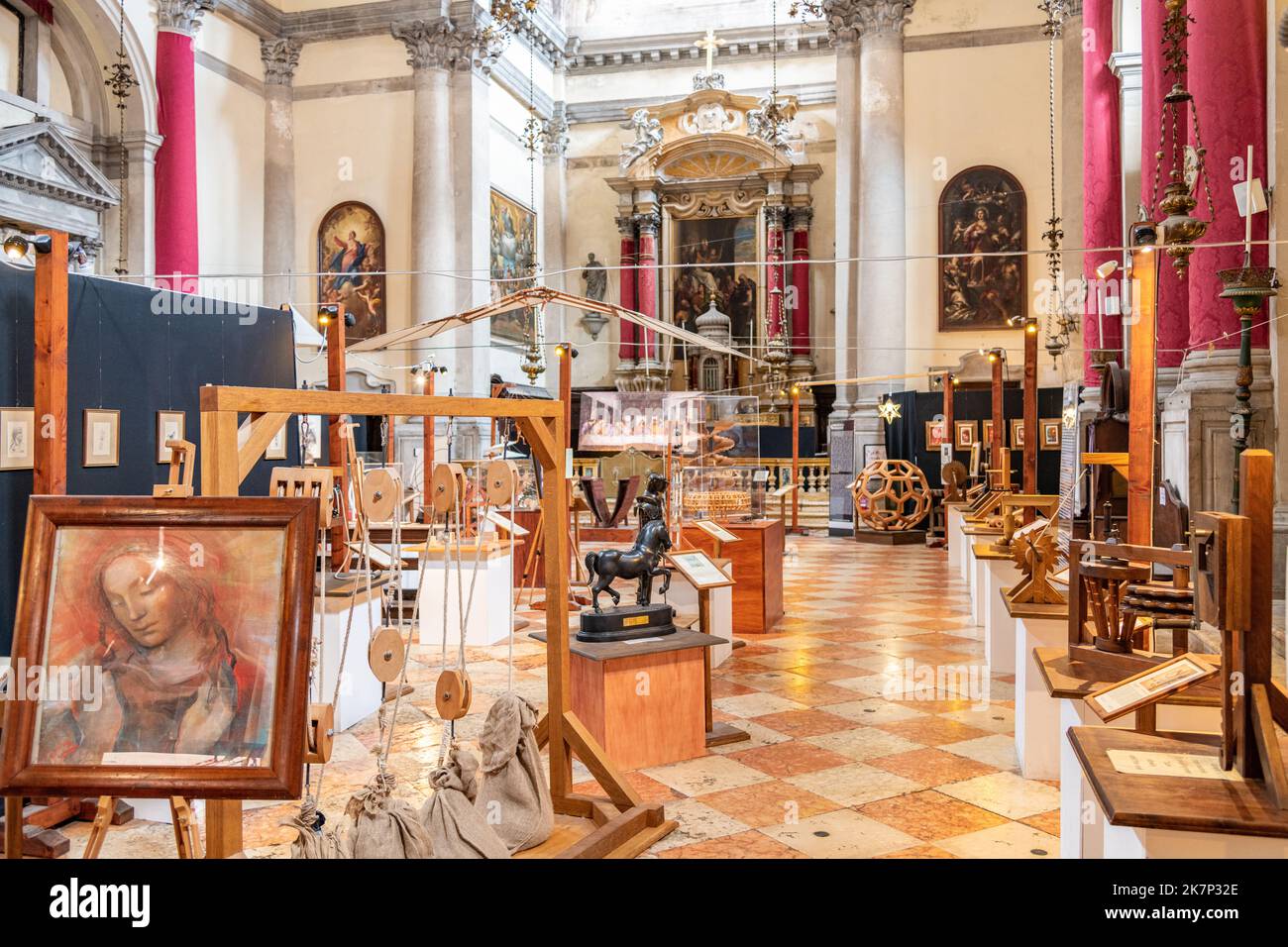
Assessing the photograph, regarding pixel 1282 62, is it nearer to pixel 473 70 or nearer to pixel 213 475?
pixel 213 475

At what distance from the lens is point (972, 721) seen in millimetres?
5824

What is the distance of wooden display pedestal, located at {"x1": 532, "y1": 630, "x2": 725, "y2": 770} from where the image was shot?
16.5 ft

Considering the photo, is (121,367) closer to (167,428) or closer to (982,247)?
(167,428)

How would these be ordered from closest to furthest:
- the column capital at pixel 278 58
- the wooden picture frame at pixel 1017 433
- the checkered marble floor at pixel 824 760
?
the checkered marble floor at pixel 824 760 < the wooden picture frame at pixel 1017 433 < the column capital at pixel 278 58

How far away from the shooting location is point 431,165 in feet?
67.5

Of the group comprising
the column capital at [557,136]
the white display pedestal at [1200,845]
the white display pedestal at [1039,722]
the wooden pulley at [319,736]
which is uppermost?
the column capital at [557,136]

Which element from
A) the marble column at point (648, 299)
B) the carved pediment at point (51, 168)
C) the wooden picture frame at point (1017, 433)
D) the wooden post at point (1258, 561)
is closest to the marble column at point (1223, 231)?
the wooden post at point (1258, 561)

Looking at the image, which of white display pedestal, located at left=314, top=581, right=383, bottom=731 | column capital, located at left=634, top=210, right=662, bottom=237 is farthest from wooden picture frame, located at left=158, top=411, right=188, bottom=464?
column capital, located at left=634, top=210, right=662, bottom=237

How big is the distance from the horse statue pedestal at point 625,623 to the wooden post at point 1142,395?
220 cm

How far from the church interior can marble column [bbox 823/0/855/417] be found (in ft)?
0.35

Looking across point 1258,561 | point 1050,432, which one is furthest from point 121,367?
point 1050,432

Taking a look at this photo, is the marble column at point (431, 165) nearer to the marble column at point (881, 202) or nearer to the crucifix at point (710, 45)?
the crucifix at point (710, 45)

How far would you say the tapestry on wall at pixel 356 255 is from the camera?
21.2 metres

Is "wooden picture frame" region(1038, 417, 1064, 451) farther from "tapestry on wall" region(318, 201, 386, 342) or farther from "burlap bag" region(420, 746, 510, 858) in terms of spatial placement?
"burlap bag" region(420, 746, 510, 858)
